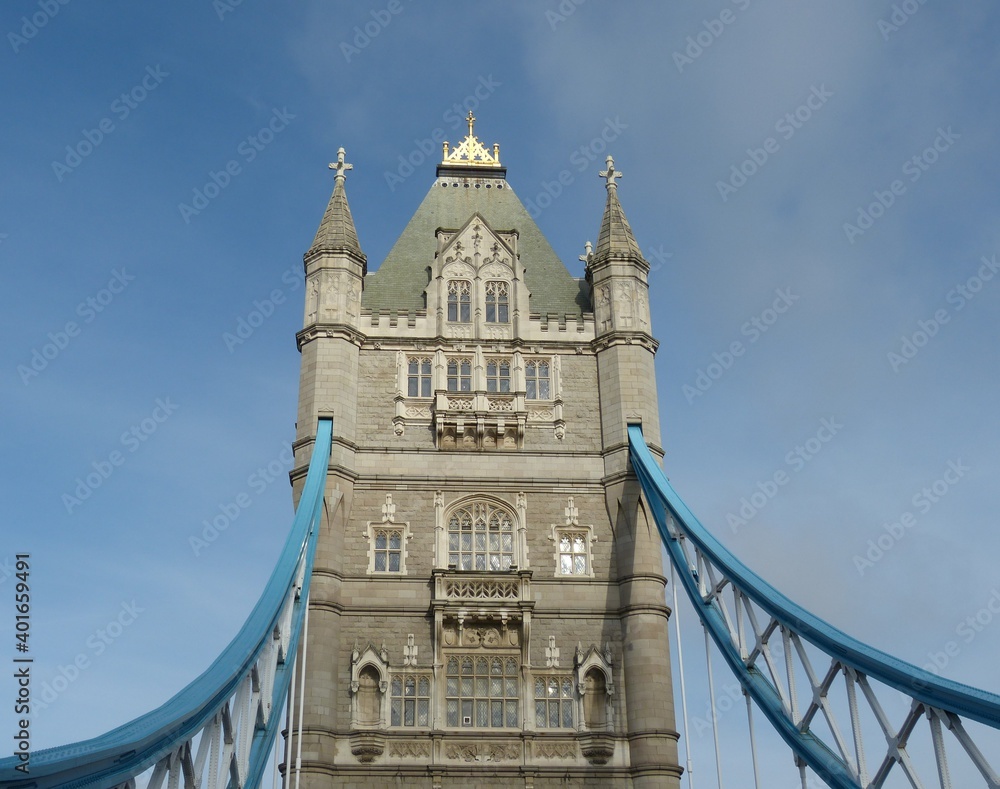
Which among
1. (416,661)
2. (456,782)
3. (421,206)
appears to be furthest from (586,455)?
(421,206)

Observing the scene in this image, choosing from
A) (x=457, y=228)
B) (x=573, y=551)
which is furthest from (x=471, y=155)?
(x=573, y=551)

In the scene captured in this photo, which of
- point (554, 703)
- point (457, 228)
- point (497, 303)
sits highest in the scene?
point (457, 228)

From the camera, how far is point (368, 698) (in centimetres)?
2598

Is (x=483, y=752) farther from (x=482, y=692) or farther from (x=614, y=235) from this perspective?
(x=614, y=235)

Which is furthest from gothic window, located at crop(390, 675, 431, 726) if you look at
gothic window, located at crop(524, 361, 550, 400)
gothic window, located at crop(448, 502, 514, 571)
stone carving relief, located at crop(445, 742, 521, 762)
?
gothic window, located at crop(524, 361, 550, 400)

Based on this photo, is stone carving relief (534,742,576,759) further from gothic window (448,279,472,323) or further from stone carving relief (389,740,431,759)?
gothic window (448,279,472,323)

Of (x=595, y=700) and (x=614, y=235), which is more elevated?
(x=614, y=235)

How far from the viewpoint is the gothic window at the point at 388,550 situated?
2753 cm

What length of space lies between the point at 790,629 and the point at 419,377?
41.9ft

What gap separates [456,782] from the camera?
82.5ft

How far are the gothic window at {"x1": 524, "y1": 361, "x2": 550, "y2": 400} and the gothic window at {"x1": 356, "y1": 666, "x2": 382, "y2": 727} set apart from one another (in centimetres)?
811

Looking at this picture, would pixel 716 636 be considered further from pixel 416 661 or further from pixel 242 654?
pixel 242 654

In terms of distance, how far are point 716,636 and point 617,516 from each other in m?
4.63

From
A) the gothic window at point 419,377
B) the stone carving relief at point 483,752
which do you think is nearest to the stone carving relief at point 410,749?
the stone carving relief at point 483,752
